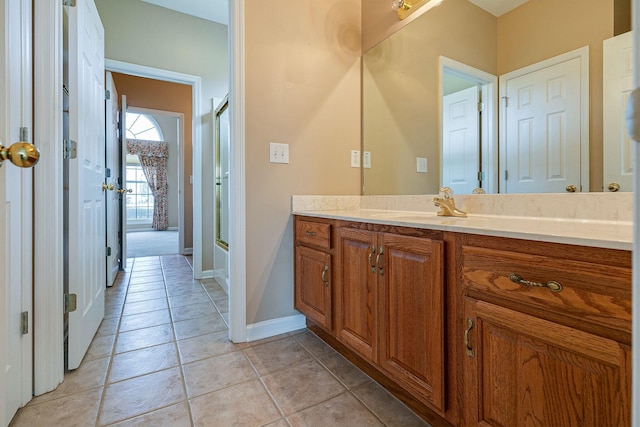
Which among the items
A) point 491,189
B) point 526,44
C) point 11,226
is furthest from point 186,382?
point 526,44

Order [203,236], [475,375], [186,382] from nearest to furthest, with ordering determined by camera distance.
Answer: [475,375] → [186,382] → [203,236]

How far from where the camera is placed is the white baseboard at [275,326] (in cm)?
178

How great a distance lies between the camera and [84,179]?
5.08 feet

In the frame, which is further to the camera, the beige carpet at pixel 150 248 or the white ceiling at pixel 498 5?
the beige carpet at pixel 150 248

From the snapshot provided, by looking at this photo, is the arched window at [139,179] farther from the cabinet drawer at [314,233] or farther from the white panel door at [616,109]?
the white panel door at [616,109]

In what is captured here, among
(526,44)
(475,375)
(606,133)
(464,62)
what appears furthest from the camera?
(464,62)

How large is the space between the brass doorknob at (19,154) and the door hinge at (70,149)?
3.37ft

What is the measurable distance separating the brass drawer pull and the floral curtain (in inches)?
338

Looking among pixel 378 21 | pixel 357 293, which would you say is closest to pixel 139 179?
pixel 378 21

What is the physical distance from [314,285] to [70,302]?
3.88 feet

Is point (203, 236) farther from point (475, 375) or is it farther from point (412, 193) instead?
point (475, 375)

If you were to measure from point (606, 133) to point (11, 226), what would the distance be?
210 centimetres

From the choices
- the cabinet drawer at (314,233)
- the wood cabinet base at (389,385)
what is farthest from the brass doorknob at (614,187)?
the cabinet drawer at (314,233)

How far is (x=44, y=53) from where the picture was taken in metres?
1.25
